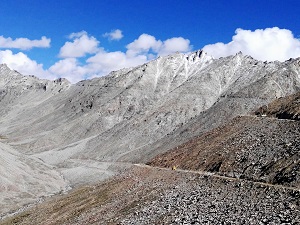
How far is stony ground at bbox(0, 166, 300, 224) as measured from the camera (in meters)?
42.3

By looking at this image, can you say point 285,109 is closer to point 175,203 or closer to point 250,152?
point 250,152

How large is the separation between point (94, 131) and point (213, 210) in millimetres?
154232

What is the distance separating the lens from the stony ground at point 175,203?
139 feet

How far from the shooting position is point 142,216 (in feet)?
→ 169

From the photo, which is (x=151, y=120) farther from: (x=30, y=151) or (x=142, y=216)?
(x=142, y=216)

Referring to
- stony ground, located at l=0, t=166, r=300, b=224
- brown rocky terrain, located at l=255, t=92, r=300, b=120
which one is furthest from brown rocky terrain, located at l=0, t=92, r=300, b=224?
brown rocky terrain, located at l=255, t=92, r=300, b=120

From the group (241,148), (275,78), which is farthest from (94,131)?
(241,148)

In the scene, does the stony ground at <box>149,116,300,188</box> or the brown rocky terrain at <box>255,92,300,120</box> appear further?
the brown rocky terrain at <box>255,92,300,120</box>

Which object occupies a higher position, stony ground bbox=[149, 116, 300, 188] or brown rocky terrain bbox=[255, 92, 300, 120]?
brown rocky terrain bbox=[255, 92, 300, 120]

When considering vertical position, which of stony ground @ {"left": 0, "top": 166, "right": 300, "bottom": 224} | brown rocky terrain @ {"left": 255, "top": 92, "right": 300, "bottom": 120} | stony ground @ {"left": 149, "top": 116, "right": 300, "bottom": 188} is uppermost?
brown rocky terrain @ {"left": 255, "top": 92, "right": 300, "bottom": 120}

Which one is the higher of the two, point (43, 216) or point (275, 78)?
point (275, 78)

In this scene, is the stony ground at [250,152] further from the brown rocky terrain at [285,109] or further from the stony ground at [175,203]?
the stony ground at [175,203]

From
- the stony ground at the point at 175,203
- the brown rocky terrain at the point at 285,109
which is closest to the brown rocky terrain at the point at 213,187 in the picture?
the stony ground at the point at 175,203

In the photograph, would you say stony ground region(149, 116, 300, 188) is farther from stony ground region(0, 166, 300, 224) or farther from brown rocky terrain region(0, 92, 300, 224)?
stony ground region(0, 166, 300, 224)
